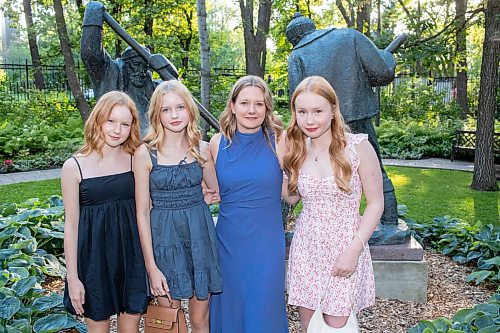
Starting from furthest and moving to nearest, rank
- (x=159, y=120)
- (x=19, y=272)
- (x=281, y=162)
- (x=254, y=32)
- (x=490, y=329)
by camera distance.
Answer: (x=254, y=32) → (x=19, y=272) → (x=490, y=329) → (x=281, y=162) → (x=159, y=120)

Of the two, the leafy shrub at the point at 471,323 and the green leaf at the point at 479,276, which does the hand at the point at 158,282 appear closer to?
the leafy shrub at the point at 471,323

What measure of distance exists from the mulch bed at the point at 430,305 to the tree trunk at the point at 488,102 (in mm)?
4980

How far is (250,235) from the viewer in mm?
2854

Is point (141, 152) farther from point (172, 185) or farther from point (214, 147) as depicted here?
point (214, 147)

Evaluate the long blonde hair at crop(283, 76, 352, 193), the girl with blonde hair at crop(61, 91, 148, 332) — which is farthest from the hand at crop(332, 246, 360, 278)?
the girl with blonde hair at crop(61, 91, 148, 332)

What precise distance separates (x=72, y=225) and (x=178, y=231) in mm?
523

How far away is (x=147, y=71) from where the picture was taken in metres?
4.91

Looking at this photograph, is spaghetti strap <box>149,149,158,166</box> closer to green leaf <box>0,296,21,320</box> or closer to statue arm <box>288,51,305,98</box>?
A: green leaf <box>0,296,21,320</box>

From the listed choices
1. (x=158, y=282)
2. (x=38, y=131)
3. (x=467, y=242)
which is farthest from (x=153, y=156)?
(x=38, y=131)

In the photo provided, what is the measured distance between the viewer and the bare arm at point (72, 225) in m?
2.59

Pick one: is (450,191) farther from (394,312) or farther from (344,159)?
(344,159)

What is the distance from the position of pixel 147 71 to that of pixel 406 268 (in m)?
2.88

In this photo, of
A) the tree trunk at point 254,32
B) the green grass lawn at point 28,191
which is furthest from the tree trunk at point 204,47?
the tree trunk at point 254,32

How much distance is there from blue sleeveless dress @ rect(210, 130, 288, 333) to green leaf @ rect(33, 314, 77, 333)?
48.4 inches
